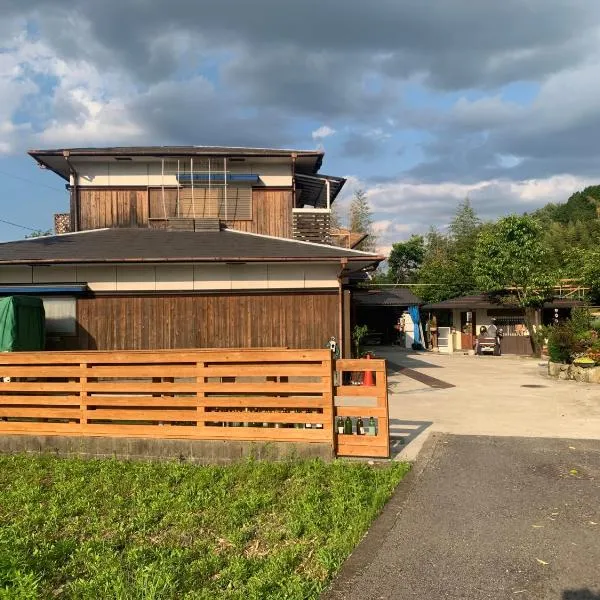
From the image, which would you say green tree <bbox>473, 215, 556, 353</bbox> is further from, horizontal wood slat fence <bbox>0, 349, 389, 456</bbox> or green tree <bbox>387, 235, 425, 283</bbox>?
green tree <bbox>387, 235, 425, 283</bbox>

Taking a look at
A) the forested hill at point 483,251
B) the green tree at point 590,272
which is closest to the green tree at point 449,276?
the forested hill at point 483,251

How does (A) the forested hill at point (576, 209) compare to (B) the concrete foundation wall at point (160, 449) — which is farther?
(A) the forested hill at point (576, 209)

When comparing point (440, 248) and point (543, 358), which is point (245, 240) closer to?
point (543, 358)

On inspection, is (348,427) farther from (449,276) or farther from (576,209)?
(576,209)

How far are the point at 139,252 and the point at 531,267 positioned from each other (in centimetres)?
1837

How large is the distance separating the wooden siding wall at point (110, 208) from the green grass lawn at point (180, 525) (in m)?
10.9

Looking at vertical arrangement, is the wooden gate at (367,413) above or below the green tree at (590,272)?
below

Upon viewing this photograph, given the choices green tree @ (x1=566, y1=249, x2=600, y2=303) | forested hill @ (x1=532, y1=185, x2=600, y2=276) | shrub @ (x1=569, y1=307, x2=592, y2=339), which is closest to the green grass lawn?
shrub @ (x1=569, y1=307, x2=592, y2=339)

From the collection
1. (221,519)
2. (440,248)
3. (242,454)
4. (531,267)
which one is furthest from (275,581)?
(440,248)

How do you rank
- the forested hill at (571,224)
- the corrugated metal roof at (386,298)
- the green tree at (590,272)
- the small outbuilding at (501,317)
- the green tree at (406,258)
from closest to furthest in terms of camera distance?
1. the green tree at (590,272)
2. the small outbuilding at (501,317)
3. the corrugated metal roof at (386,298)
4. the forested hill at (571,224)
5. the green tree at (406,258)

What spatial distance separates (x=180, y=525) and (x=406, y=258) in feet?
162

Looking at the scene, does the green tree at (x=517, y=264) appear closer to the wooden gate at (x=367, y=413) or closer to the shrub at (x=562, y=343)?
the shrub at (x=562, y=343)

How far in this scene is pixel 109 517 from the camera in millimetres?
4609

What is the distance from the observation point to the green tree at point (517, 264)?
24.1 metres
